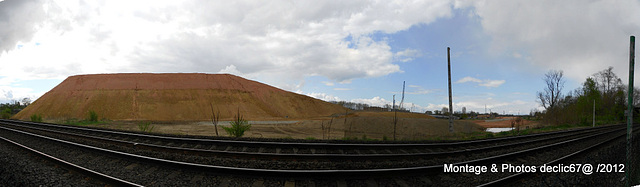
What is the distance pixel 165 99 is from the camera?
6072cm

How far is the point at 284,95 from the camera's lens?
77.2 m

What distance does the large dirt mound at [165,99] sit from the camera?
55969mm

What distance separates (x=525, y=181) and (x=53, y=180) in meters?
11.3

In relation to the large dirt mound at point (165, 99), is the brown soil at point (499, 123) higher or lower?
lower

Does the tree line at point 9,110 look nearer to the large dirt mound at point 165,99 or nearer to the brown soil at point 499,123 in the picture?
the large dirt mound at point 165,99

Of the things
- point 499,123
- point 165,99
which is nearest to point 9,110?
point 165,99

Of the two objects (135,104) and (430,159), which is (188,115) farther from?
(430,159)

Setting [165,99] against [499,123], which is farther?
[165,99]

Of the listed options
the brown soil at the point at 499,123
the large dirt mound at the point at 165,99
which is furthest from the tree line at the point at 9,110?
the brown soil at the point at 499,123

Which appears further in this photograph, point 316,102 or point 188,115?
point 316,102

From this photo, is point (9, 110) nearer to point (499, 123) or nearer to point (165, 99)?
point (165, 99)

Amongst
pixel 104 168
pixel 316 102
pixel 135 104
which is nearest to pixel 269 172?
pixel 104 168

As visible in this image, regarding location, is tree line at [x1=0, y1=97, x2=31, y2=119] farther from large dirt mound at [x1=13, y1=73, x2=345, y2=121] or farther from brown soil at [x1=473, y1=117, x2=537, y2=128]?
brown soil at [x1=473, y1=117, x2=537, y2=128]

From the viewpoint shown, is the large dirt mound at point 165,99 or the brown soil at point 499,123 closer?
the brown soil at point 499,123
